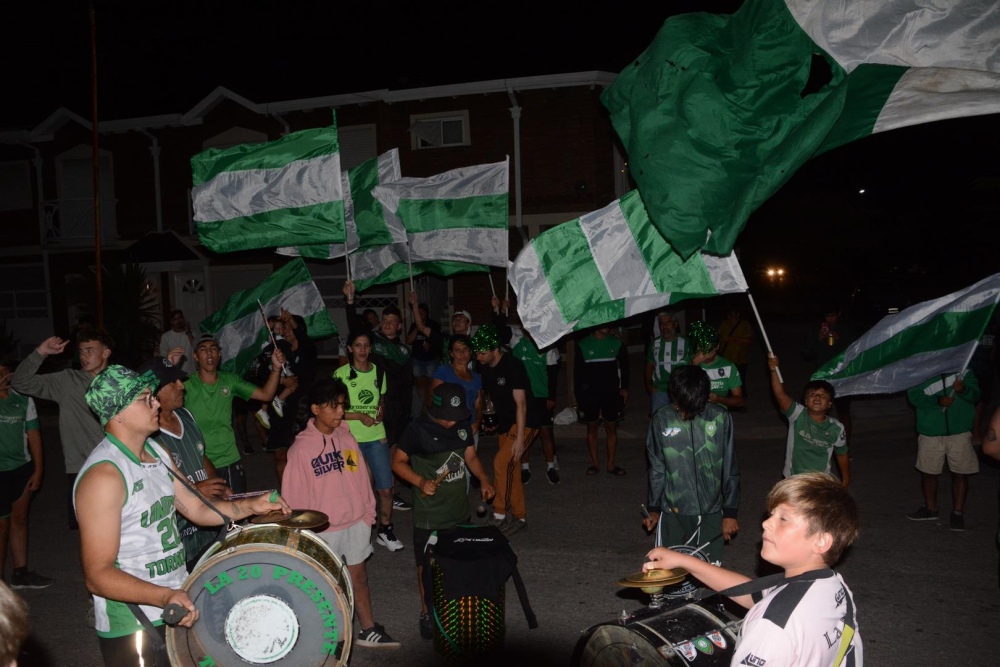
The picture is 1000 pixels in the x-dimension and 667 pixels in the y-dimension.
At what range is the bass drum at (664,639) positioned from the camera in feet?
11.1

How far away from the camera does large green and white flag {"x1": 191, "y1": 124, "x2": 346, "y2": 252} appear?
8812 mm

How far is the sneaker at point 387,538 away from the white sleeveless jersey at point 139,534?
12.9 feet

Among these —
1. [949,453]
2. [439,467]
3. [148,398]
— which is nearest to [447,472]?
[439,467]

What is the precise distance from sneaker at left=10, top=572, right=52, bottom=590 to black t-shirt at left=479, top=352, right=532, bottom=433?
4.34 m

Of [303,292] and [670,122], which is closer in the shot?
[670,122]

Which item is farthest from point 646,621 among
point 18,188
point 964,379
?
point 18,188

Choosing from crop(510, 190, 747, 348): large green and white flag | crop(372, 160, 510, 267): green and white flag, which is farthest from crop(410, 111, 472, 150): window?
crop(510, 190, 747, 348): large green and white flag

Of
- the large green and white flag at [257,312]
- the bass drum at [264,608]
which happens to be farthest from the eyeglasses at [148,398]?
the large green and white flag at [257,312]

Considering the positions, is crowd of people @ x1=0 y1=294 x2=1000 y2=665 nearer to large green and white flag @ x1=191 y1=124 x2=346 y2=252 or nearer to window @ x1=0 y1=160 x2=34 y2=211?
large green and white flag @ x1=191 y1=124 x2=346 y2=252

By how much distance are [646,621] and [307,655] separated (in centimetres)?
161

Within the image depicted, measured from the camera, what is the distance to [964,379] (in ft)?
23.8

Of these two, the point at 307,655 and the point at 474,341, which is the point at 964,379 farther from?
the point at 307,655

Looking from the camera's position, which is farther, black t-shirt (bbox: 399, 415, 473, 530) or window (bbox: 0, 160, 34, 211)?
window (bbox: 0, 160, 34, 211)

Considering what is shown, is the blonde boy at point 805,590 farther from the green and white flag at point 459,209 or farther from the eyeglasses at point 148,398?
the green and white flag at point 459,209
